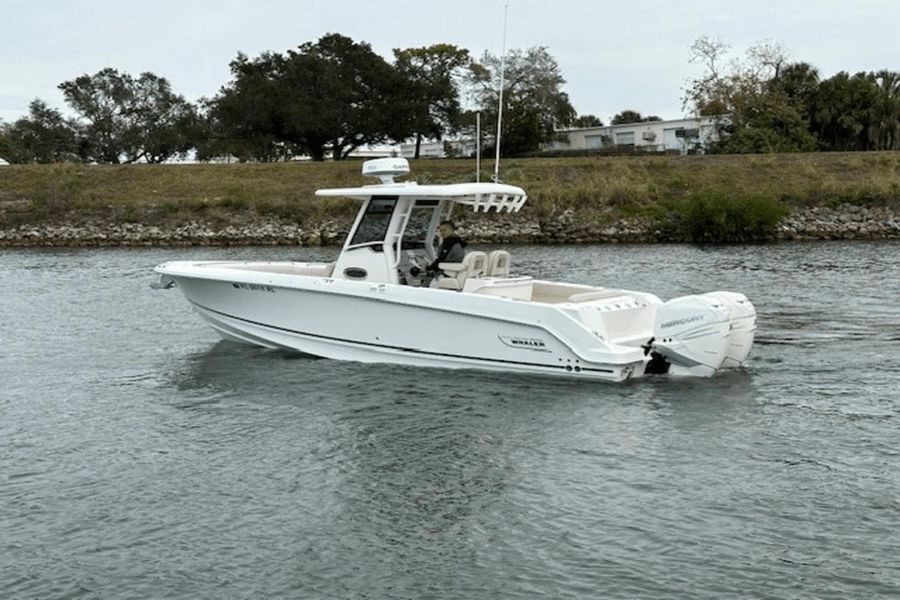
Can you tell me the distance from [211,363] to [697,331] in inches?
293

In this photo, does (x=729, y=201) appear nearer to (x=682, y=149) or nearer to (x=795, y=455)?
(x=682, y=149)

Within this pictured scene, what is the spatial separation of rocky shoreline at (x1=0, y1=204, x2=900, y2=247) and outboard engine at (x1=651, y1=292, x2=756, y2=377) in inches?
1221

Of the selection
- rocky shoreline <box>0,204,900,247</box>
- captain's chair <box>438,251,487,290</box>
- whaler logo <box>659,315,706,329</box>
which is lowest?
rocky shoreline <box>0,204,900,247</box>

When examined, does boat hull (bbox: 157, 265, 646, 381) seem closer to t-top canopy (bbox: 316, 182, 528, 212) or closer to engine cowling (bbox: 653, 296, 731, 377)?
engine cowling (bbox: 653, 296, 731, 377)

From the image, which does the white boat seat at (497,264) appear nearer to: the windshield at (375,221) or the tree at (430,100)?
the windshield at (375,221)

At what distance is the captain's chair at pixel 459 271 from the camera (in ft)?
51.7

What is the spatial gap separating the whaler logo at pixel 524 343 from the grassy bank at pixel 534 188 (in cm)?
3205

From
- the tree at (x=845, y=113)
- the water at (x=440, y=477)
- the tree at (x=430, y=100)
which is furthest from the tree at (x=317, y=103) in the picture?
the water at (x=440, y=477)

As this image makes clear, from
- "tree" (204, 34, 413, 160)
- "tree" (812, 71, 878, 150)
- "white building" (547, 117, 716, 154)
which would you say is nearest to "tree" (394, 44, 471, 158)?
"tree" (204, 34, 413, 160)

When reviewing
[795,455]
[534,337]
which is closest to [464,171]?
[534,337]

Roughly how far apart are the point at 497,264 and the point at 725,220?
30918 millimetres

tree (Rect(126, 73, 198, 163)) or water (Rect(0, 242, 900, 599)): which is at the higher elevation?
tree (Rect(126, 73, 198, 163))

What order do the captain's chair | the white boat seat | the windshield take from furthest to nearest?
the windshield, the white boat seat, the captain's chair

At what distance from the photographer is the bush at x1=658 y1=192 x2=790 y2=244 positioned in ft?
149
